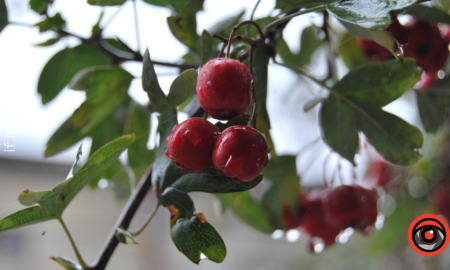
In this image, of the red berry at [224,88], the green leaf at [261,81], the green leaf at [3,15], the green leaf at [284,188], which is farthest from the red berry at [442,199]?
the green leaf at [3,15]

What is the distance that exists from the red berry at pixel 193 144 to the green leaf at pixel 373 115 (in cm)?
21

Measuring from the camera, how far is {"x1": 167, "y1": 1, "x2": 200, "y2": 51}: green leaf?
0.39 meters

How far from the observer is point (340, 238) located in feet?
1.78

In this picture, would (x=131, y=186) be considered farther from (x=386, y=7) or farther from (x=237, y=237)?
(x=386, y=7)

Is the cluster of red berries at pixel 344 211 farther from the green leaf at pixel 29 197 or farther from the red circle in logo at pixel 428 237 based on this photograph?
the green leaf at pixel 29 197

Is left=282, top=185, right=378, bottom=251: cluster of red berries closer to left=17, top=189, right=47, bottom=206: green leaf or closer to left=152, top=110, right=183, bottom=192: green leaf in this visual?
left=152, top=110, right=183, bottom=192: green leaf

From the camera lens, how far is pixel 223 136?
0.79 feet

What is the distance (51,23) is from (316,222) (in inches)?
18.5

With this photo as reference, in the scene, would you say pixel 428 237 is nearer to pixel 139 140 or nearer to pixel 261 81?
pixel 261 81

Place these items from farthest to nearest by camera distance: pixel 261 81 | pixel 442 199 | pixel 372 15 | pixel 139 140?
pixel 442 199
pixel 139 140
pixel 261 81
pixel 372 15

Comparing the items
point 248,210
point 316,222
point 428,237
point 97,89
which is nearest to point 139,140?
point 97,89

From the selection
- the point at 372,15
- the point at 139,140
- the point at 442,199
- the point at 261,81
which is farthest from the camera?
the point at 442,199

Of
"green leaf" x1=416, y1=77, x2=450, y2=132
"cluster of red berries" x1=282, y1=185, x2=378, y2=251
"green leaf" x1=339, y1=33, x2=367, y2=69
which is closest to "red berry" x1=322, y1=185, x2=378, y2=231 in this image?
"cluster of red berries" x1=282, y1=185, x2=378, y2=251

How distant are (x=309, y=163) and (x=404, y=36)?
0.26 m
